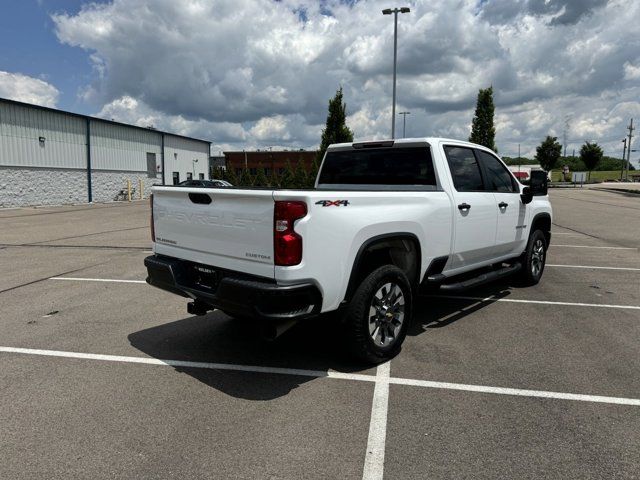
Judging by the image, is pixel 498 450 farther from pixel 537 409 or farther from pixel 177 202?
pixel 177 202

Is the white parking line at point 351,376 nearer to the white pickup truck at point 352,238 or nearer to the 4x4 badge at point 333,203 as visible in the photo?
the white pickup truck at point 352,238

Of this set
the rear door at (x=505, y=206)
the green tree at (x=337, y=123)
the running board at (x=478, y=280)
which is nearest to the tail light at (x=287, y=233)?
the running board at (x=478, y=280)

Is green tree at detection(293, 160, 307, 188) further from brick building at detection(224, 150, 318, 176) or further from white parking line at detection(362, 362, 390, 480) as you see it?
white parking line at detection(362, 362, 390, 480)

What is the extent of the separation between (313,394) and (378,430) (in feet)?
2.25

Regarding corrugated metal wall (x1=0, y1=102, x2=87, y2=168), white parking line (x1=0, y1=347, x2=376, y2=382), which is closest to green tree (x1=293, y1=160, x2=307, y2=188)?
corrugated metal wall (x1=0, y1=102, x2=87, y2=168)

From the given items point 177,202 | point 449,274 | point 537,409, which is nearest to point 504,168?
point 449,274

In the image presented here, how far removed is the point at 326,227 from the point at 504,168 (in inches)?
150

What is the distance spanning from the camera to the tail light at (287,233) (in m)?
3.37

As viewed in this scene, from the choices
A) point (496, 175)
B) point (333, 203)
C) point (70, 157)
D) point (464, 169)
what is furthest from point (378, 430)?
point (70, 157)

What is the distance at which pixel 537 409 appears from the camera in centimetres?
343

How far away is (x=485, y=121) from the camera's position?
42281 mm

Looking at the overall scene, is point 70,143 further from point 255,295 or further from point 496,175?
point 255,295

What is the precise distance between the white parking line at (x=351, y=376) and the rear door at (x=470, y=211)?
171 cm

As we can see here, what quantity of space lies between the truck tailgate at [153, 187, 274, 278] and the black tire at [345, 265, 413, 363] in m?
0.87
